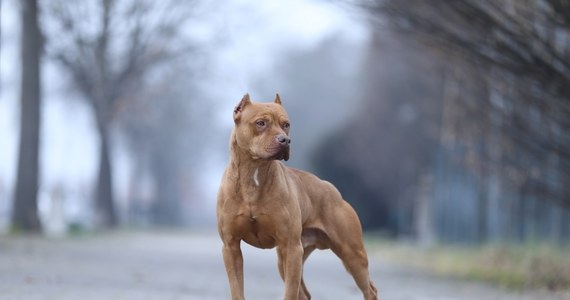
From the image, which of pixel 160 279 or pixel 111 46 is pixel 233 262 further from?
pixel 111 46

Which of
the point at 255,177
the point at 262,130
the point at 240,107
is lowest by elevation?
the point at 255,177

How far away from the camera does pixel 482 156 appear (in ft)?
78.3

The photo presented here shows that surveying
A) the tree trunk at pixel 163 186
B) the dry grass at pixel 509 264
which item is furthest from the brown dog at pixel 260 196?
the tree trunk at pixel 163 186

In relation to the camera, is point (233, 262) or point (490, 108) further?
point (490, 108)

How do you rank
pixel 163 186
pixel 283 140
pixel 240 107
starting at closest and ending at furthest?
A: pixel 283 140 → pixel 240 107 → pixel 163 186

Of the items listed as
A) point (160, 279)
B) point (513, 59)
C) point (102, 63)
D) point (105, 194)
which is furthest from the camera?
point (105, 194)

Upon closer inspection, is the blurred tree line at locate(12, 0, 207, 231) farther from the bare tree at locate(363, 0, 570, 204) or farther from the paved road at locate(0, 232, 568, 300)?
the bare tree at locate(363, 0, 570, 204)

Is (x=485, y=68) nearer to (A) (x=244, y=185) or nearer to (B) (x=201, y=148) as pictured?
(A) (x=244, y=185)

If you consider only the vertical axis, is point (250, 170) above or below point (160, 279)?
above

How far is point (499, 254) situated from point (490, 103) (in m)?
3.73

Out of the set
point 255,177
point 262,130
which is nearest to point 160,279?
point 255,177

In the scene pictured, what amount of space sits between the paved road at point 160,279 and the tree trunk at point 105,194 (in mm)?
19374

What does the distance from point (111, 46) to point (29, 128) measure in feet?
32.7

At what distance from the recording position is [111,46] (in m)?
39.6
